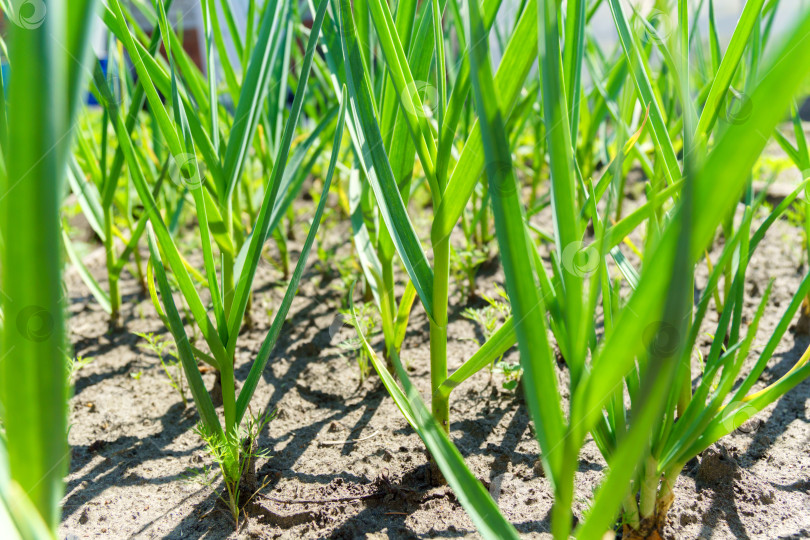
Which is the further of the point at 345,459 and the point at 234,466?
the point at 345,459

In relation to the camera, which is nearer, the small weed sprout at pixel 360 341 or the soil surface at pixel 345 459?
the soil surface at pixel 345 459

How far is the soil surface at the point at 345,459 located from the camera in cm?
73

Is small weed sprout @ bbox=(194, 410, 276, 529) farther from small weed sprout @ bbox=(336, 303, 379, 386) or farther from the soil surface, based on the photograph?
small weed sprout @ bbox=(336, 303, 379, 386)

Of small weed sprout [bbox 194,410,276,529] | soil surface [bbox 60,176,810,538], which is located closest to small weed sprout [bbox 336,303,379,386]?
soil surface [bbox 60,176,810,538]

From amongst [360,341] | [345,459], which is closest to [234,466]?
[345,459]

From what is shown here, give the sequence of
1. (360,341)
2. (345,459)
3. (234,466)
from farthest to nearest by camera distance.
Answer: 1. (360,341)
2. (345,459)
3. (234,466)

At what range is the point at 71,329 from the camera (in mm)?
1283

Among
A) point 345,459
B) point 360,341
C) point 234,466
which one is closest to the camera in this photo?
point 234,466

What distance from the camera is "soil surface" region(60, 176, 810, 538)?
28.8 inches

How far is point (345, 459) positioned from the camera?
0.85 metres

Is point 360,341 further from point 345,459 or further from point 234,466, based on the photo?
point 234,466

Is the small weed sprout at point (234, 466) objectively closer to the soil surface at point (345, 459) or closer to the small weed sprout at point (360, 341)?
the soil surface at point (345, 459)

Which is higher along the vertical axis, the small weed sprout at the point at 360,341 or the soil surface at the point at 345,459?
the small weed sprout at the point at 360,341

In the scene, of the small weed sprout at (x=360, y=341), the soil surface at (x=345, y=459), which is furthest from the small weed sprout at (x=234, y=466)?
the small weed sprout at (x=360, y=341)
